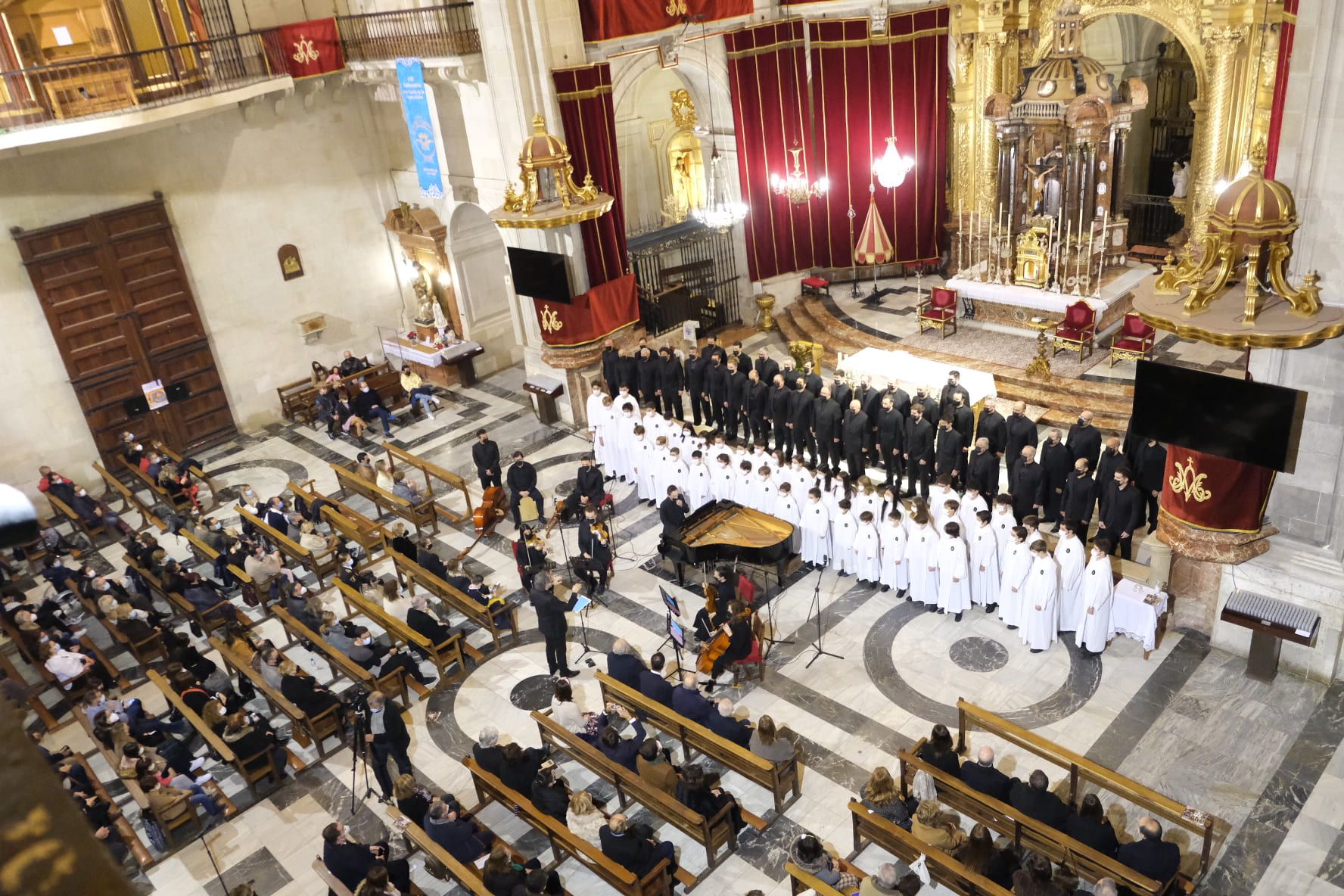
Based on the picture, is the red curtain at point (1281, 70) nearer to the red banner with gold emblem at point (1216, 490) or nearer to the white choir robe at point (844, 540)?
the red banner with gold emblem at point (1216, 490)

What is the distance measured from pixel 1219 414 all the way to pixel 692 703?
539cm

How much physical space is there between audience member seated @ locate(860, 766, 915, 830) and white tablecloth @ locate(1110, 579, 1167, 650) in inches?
141

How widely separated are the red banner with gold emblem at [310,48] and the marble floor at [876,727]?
32.8 feet

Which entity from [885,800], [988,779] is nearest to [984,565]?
[988,779]

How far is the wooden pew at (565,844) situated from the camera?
28.0ft

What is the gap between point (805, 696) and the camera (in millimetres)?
11195

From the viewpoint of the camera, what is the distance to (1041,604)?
1108 cm

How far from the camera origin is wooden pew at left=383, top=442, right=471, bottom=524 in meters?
15.6

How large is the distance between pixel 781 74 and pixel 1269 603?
1351 centimetres

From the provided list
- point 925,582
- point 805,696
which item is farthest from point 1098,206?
point 805,696

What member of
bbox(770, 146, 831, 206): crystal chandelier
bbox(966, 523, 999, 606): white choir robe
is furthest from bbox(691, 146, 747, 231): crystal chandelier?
bbox(966, 523, 999, 606): white choir robe

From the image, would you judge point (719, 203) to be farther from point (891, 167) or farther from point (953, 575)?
point (953, 575)

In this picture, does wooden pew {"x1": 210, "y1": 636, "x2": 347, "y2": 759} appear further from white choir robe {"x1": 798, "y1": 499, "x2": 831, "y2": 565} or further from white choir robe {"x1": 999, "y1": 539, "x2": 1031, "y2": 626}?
white choir robe {"x1": 999, "y1": 539, "x2": 1031, "y2": 626}

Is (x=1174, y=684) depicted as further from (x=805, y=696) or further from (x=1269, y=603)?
(x=805, y=696)
